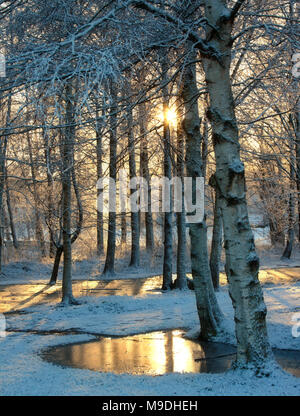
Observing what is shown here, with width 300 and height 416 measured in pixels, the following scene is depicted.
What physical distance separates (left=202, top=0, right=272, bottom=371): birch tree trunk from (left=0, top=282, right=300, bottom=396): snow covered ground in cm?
43

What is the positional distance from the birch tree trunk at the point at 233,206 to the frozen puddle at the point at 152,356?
5.27 ft

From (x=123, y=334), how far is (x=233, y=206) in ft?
20.4

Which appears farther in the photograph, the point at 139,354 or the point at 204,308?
the point at 204,308

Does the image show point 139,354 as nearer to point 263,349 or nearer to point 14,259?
point 263,349

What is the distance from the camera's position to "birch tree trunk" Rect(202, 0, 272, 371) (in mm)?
6461

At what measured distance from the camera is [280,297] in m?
14.5

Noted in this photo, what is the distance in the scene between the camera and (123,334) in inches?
460

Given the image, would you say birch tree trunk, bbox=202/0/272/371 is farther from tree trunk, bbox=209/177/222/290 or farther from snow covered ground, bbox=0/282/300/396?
tree trunk, bbox=209/177/222/290

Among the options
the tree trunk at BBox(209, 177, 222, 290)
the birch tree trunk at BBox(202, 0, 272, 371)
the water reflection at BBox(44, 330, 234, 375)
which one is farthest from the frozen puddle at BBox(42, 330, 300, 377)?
the tree trunk at BBox(209, 177, 222, 290)

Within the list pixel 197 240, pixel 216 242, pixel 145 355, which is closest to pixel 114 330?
pixel 145 355

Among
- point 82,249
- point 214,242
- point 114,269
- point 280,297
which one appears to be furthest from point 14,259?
point 280,297

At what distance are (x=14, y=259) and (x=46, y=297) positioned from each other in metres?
11.1

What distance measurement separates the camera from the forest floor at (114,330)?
6.17 meters

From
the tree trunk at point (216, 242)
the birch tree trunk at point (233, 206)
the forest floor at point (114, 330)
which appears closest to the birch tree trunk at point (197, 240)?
the forest floor at point (114, 330)
